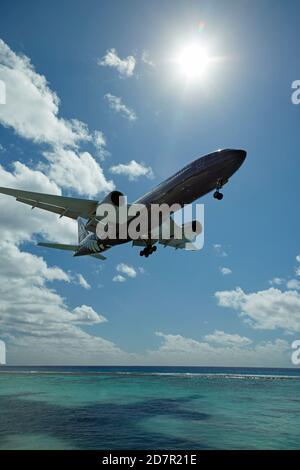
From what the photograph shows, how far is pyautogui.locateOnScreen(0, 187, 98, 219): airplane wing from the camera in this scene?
27.1m

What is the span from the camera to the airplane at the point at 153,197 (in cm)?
2342

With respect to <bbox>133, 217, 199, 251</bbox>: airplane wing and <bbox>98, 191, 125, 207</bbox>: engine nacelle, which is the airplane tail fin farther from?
<bbox>98, 191, 125, 207</bbox>: engine nacelle

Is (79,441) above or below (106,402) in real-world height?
above

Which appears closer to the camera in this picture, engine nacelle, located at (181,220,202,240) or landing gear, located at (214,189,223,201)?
landing gear, located at (214,189,223,201)

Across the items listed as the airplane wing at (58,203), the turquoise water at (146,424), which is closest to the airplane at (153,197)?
the airplane wing at (58,203)

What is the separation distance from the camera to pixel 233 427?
110 feet

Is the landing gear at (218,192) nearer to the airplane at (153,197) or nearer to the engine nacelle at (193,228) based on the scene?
the airplane at (153,197)

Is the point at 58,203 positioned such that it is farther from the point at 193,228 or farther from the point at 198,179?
the point at 193,228

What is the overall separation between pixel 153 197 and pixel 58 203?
7.89 m

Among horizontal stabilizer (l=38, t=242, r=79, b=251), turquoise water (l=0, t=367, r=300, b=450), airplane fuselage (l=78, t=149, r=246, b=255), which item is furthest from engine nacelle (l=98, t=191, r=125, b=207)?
turquoise water (l=0, t=367, r=300, b=450)

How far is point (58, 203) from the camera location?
95.0ft
